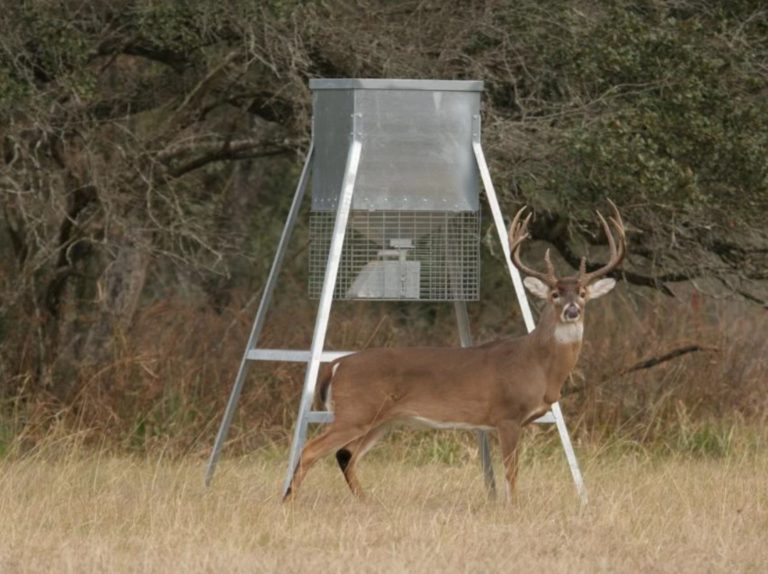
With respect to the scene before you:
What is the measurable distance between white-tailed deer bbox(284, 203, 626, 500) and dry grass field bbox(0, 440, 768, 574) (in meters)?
0.38

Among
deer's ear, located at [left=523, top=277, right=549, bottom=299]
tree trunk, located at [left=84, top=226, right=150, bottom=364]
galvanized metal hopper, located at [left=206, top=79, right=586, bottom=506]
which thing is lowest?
tree trunk, located at [left=84, top=226, right=150, bottom=364]

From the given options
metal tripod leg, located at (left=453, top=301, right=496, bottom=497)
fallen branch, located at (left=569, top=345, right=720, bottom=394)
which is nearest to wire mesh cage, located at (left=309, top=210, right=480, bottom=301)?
metal tripod leg, located at (left=453, top=301, right=496, bottom=497)

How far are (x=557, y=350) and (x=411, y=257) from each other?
3.17ft

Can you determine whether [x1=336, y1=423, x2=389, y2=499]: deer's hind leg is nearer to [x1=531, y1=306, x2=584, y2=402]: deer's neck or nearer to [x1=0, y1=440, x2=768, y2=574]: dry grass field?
[x1=0, y1=440, x2=768, y2=574]: dry grass field

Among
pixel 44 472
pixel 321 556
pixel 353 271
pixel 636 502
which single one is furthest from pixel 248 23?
pixel 321 556

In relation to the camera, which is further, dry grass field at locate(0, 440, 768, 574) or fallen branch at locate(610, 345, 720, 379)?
fallen branch at locate(610, 345, 720, 379)

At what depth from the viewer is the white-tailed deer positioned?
823 centimetres

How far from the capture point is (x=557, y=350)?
845 cm

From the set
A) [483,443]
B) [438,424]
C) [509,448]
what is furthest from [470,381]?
[483,443]

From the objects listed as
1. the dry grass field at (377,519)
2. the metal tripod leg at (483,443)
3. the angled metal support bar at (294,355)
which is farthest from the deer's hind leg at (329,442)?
the metal tripod leg at (483,443)

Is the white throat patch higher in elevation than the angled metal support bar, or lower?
higher

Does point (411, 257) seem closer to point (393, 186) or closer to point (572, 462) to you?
point (393, 186)

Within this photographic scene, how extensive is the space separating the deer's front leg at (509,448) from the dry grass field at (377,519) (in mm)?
130

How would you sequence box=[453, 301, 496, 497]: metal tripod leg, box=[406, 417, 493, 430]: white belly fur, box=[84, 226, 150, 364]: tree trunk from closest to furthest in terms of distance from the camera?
1. box=[406, 417, 493, 430]: white belly fur
2. box=[453, 301, 496, 497]: metal tripod leg
3. box=[84, 226, 150, 364]: tree trunk
